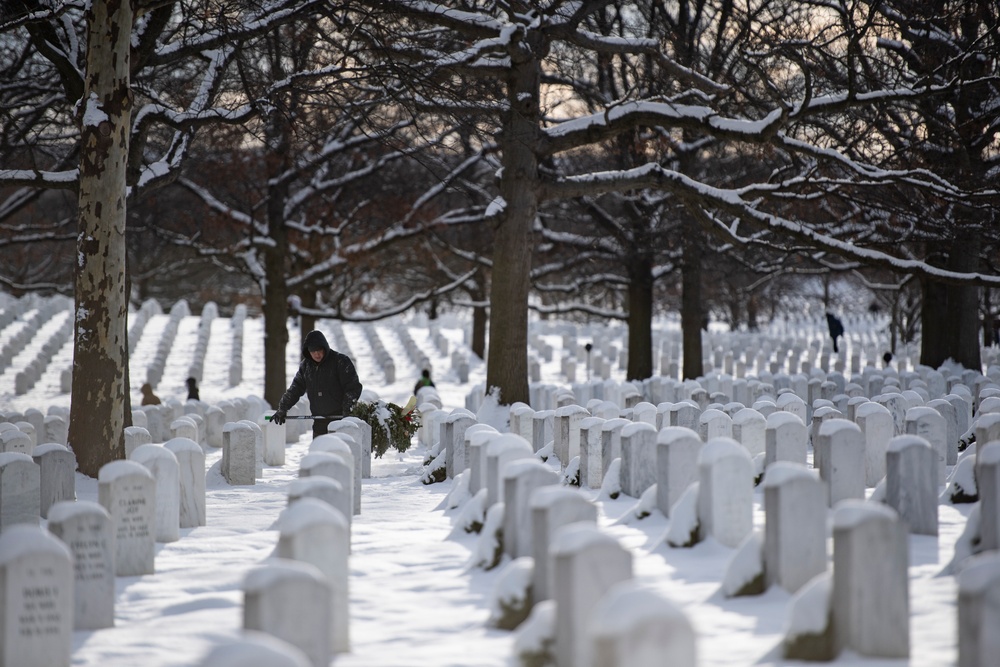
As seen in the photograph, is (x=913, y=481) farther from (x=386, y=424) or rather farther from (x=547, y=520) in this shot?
(x=386, y=424)

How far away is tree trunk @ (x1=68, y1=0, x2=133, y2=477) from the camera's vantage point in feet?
27.1

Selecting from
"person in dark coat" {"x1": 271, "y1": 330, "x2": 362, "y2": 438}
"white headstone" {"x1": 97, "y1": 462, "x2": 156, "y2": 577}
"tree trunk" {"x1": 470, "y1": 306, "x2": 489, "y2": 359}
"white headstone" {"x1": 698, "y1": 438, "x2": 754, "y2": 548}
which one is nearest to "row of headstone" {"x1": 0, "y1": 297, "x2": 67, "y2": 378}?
"tree trunk" {"x1": 470, "y1": 306, "x2": 489, "y2": 359}

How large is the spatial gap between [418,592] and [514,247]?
7425 millimetres

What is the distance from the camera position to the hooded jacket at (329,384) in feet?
33.0

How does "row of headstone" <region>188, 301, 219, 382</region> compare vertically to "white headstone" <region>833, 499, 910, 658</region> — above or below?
above

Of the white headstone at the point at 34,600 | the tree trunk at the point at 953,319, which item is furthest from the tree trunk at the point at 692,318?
the white headstone at the point at 34,600

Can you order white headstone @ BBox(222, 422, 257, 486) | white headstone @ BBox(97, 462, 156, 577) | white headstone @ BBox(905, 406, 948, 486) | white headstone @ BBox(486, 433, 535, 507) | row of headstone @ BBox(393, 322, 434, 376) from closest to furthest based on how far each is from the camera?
white headstone @ BBox(97, 462, 156, 577) → white headstone @ BBox(486, 433, 535, 507) → white headstone @ BBox(905, 406, 948, 486) → white headstone @ BBox(222, 422, 257, 486) → row of headstone @ BBox(393, 322, 434, 376)

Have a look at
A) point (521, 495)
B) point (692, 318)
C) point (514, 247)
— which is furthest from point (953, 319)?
point (521, 495)

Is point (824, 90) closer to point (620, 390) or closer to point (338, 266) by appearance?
point (620, 390)

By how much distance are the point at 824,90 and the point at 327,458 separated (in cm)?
1127

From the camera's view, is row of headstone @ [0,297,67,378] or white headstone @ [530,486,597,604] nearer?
white headstone @ [530,486,597,604]

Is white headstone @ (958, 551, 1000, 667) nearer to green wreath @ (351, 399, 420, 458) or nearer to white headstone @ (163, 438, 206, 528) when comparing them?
white headstone @ (163, 438, 206, 528)

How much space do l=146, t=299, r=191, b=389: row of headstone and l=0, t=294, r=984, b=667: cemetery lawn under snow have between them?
1435 cm

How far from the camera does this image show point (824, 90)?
14.6 metres
